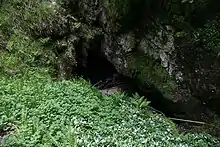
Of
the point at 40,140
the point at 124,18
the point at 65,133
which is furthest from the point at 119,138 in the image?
the point at 124,18

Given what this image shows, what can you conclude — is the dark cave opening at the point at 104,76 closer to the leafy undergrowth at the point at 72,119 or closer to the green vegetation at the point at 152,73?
the green vegetation at the point at 152,73

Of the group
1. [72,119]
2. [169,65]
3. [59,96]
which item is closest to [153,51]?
[169,65]

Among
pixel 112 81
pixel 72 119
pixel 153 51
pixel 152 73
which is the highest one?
pixel 153 51

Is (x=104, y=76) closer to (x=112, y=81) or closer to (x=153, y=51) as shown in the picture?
(x=112, y=81)

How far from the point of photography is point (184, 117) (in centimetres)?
915

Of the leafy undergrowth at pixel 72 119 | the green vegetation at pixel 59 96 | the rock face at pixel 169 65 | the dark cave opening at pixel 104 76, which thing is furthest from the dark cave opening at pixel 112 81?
the leafy undergrowth at pixel 72 119

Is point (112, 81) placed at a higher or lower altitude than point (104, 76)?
lower

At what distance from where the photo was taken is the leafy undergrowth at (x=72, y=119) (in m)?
5.70

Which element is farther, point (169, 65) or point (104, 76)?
point (104, 76)

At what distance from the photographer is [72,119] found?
6367 millimetres

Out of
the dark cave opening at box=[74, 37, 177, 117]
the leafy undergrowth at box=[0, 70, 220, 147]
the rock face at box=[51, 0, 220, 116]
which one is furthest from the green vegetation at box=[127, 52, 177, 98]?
the leafy undergrowth at box=[0, 70, 220, 147]

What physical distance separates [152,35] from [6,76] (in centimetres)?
370

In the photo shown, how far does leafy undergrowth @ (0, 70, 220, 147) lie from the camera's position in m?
5.70

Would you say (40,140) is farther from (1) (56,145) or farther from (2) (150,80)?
(2) (150,80)
